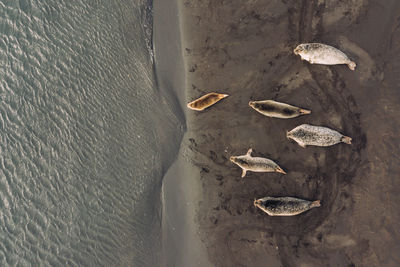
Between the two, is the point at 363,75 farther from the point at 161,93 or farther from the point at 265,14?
the point at 161,93

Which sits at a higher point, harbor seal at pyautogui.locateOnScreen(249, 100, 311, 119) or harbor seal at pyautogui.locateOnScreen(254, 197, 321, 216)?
harbor seal at pyautogui.locateOnScreen(249, 100, 311, 119)

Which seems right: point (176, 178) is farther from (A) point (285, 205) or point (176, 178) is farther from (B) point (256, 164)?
(A) point (285, 205)

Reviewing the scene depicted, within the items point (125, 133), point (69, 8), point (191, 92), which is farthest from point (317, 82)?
point (69, 8)

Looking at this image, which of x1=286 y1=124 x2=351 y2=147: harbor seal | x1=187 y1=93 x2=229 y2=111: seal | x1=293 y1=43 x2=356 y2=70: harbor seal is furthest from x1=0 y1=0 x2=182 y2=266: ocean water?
x1=293 y1=43 x2=356 y2=70: harbor seal

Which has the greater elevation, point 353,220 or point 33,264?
point 33,264

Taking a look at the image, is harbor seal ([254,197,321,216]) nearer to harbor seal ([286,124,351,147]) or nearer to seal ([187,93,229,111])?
harbor seal ([286,124,351,147])

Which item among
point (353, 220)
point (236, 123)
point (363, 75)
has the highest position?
point (363, 75)

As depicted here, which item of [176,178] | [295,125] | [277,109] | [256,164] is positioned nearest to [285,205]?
[256,164]
